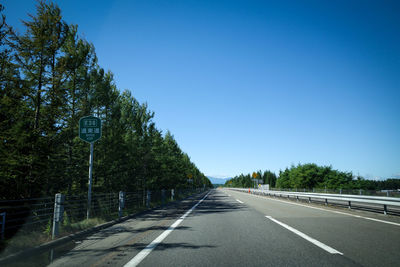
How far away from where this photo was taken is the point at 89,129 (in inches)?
380

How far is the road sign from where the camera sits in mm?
9539

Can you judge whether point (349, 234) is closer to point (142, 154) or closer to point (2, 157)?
point (2, 157)

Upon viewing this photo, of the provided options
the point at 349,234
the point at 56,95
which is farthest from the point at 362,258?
the point at 56,95

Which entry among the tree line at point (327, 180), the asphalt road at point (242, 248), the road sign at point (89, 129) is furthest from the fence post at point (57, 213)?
the tree line at point (327, 180)

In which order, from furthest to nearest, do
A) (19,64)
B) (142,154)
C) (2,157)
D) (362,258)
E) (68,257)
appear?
(142,154), (19,64), (2,157), (68,257), (362,258)

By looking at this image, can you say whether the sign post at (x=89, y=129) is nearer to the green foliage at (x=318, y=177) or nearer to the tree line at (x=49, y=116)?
the tree line at (x=49, y=116)

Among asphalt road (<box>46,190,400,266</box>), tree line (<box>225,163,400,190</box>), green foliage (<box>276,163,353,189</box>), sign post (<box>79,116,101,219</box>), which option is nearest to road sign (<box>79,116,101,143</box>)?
sign post (<box>79,116,101,219</box>)

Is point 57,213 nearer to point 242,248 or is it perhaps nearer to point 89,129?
point 89,129

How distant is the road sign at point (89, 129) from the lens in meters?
9.54

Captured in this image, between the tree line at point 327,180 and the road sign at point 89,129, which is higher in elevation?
the road sign at point 89,129

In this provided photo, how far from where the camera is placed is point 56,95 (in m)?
7.75

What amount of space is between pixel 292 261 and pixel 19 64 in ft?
30.7

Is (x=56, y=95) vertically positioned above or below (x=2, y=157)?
above

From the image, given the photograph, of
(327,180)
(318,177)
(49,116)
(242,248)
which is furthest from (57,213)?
(318,177)
